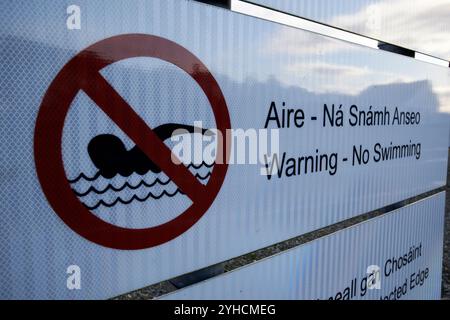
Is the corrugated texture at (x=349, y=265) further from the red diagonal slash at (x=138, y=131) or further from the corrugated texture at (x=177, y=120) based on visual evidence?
the red diagonal slash at (x=138, y=131)

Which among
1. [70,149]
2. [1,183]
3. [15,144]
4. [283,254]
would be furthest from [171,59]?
[283,254]

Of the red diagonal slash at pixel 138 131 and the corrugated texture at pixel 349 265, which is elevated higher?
the red diagonal slash at pixel 138 131

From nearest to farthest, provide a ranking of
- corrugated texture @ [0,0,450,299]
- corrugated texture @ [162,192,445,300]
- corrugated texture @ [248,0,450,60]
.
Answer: corrugated texture @ [0,0,450,299], corrugated texture @ [162,192,445,300], corrugated texture @ [248,0,450,60]

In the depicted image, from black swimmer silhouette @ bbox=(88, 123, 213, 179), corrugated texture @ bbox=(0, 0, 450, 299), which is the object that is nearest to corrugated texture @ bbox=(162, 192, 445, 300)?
corrugated texture @ bbox=(0, 0, 450, 299)

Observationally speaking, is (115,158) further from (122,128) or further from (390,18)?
(390,18)

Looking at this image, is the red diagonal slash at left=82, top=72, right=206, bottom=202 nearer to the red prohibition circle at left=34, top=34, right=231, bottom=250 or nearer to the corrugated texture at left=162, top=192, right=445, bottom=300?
the red prohibition circle at left=34, top=34, right=231, bottom=250

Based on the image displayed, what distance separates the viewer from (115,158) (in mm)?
1811

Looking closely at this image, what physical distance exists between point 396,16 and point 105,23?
3.27m

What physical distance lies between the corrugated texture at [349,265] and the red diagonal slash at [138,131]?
0.66 meters

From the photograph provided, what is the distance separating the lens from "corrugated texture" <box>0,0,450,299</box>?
1.56 metres

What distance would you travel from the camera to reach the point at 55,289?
1.73 m

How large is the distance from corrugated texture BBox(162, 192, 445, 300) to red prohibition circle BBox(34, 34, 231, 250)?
0.48 meters

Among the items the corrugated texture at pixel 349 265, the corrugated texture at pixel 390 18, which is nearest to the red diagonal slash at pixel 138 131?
the corrugated texture at pixel 349 265

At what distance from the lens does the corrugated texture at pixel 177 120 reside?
1.56 meters
